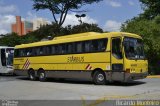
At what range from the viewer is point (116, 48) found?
2247 centimetres

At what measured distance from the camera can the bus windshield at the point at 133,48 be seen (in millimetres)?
22258

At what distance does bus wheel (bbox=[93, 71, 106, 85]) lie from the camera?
76.5 feet

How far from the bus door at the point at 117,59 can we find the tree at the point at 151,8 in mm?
31475

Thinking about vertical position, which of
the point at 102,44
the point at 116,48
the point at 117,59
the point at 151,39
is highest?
the point at 151,39

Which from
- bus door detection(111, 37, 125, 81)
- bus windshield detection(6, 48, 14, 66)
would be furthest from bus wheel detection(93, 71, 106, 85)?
bus windshield detection(6, 48, 14, 66)

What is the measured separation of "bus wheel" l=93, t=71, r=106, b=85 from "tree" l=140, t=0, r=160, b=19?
101ft

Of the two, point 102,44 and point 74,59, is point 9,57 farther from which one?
point 102,44

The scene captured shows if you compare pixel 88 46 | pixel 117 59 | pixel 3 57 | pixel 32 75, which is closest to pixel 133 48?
pixel 117 59

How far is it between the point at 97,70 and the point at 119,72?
1965 millimetres

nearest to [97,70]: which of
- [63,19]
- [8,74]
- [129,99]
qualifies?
[129,99]

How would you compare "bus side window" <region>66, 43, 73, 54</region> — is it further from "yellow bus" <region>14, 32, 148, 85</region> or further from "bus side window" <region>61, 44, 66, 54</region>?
"bus side window" <region>61, 44, 66, 54</region>

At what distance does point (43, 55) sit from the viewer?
94.5ft

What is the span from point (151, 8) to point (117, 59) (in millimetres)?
33109

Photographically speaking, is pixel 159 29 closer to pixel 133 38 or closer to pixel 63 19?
pixel 133 38
